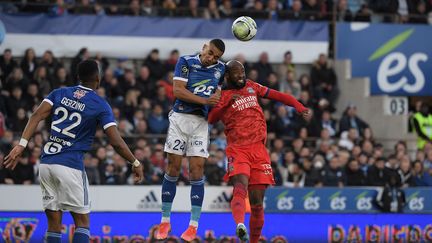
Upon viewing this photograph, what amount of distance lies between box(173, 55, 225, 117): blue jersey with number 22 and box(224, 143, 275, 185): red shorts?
2.35ft

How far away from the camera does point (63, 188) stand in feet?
38.3

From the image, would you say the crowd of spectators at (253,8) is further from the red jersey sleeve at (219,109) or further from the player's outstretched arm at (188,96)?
the player's outstretched arm at (188,96)

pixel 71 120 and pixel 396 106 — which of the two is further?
pixel 396 106

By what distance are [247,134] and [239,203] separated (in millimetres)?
1056

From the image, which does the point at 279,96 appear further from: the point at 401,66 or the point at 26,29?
the point at 401,66

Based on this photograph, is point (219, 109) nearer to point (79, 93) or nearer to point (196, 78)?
point (196, 78)

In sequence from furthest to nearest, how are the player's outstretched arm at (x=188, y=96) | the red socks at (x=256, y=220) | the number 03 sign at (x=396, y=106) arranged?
the number 03 sign at (x=396, y=106)
the red socks at (x=256, y=220)
the player's outstretched arm at (x=188, y=96)

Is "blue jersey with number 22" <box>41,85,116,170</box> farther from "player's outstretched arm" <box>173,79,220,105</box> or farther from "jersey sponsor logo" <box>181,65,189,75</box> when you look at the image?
"jersey sponsor logo" <box>181,65,189,75</box>

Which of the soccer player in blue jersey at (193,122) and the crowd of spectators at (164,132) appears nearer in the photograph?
the soccer player in blue jersey at (193,122)

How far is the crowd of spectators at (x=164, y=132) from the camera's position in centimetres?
2158

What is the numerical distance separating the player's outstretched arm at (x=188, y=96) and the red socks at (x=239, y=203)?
116cm

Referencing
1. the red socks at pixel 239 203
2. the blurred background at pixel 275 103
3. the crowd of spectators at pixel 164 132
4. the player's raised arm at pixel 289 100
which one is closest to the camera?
the red socks at pixel 239 203

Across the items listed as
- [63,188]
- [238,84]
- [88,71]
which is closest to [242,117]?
[238,84]

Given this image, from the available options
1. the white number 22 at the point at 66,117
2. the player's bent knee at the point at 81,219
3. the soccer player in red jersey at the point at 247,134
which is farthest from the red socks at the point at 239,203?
the white number 22 at the point at 66,117
